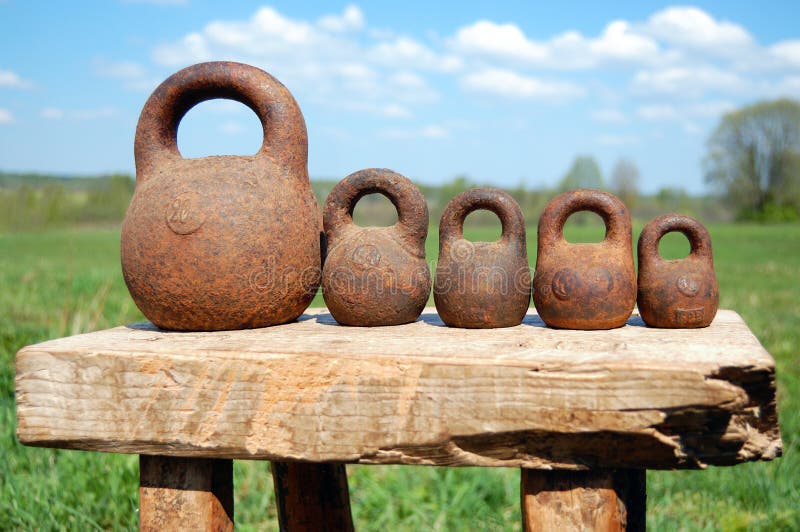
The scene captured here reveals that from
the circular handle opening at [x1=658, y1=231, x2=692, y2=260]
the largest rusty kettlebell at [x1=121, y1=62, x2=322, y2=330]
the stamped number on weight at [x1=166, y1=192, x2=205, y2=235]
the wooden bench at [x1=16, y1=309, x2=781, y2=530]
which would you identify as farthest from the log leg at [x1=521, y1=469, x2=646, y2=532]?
the circular handle opening at [x1=658, y1=231, x2=692, y2=260]

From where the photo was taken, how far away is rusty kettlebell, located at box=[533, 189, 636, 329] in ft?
6.52

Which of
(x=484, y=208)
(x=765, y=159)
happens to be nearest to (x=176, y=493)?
(x=484, y=208)

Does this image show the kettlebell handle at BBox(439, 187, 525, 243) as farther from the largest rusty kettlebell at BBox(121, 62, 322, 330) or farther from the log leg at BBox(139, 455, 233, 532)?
the log leg at BBox(139, 455, 233, 532)

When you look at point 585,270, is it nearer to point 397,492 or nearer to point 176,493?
point 176,493

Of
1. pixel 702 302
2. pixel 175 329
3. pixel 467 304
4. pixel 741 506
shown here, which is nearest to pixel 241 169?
pixel 175 329

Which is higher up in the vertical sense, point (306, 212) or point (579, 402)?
point (306, 212)

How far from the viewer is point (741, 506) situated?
10.7 feet

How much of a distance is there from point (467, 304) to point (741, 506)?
217cm

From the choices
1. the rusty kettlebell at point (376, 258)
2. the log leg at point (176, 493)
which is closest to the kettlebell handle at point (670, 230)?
the rusty kettlebell at point (376, 258)

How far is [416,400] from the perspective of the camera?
1.58 m

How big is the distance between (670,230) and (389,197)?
0.90m

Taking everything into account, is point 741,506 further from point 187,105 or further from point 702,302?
point 187,105

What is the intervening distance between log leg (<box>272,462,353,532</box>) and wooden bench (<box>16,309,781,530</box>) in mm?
532

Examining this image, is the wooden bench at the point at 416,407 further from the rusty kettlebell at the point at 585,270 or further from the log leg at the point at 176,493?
the rusty kettlebell at the point at 585,270
